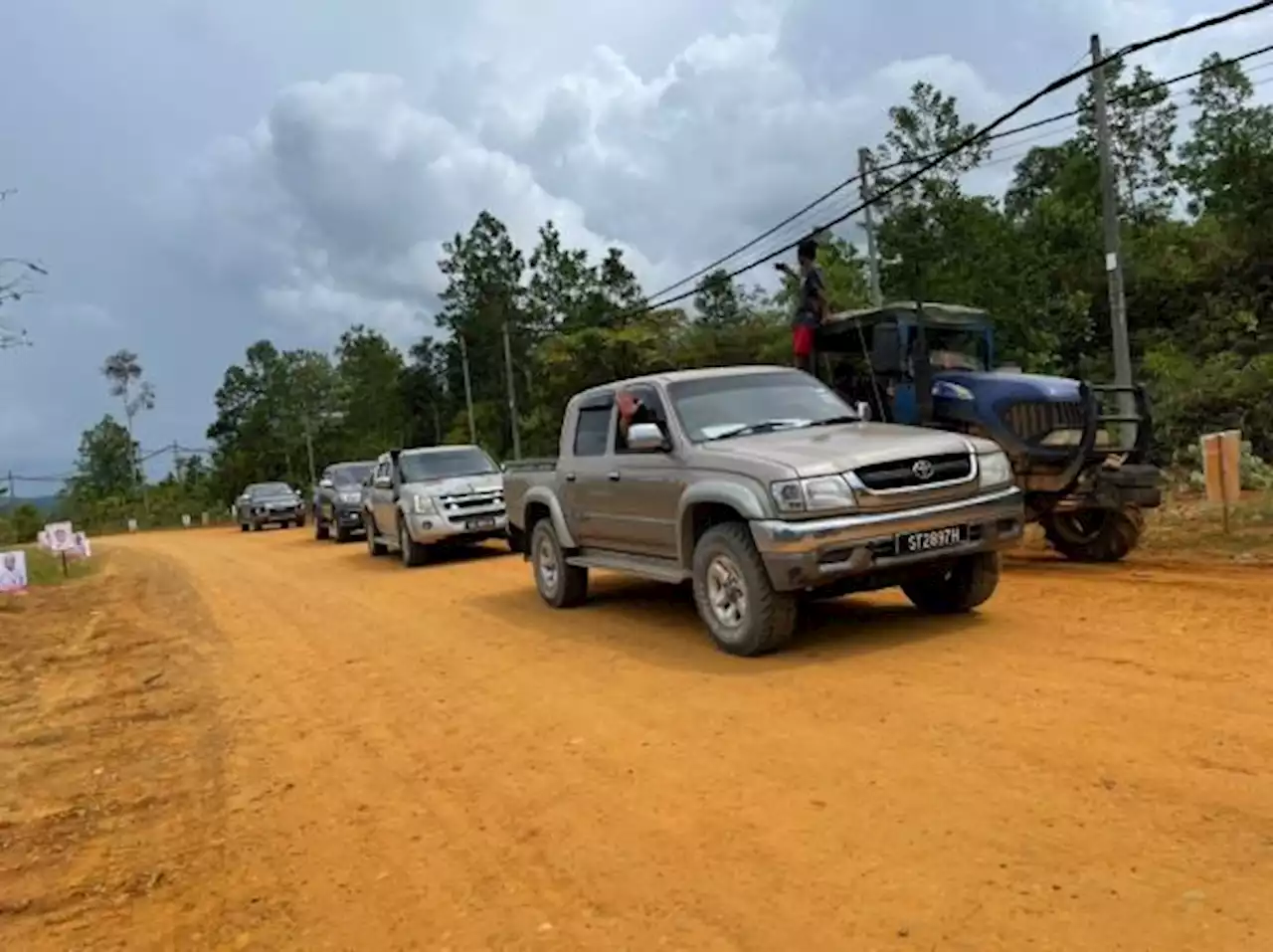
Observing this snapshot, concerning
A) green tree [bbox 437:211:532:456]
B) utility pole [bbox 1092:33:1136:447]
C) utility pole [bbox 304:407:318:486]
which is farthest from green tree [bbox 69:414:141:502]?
utility pole [bbox 1092:33:1136:447]

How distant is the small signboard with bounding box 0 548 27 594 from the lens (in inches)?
634

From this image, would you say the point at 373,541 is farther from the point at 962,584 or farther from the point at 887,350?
the point at 962,584

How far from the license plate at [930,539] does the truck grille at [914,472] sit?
301mm

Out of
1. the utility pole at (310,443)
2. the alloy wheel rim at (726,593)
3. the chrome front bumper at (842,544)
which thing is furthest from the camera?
the utility pole at (310,443)

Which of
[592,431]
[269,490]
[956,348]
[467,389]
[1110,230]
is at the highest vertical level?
[467,389]

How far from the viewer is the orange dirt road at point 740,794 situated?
3.60m

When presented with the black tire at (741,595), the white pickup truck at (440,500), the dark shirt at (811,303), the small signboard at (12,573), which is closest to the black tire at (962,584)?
the black tire at (741,595)

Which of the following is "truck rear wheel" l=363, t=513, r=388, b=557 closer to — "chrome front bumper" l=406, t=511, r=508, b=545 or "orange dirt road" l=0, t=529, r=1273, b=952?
"chrome front bumper" l=406, t=511, r=508, b=545

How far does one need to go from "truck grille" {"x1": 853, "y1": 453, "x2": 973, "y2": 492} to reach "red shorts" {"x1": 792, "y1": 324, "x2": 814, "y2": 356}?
4.27 m

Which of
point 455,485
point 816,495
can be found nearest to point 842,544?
point 816,495

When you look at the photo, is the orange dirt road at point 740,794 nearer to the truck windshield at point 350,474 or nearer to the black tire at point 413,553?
the black tire at point 413,553

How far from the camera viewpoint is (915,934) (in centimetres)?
336

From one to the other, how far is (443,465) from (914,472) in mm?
11340

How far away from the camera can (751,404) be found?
8.49 meters
